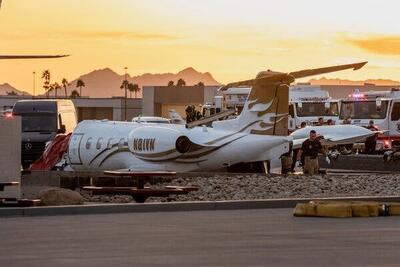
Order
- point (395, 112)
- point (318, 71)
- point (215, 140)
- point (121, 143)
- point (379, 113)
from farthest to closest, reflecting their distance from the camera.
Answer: point (379, 113) → point (395, 112) → point (121, 143) → point (318, 71) → point (215, 140)

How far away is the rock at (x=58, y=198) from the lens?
83.9ft

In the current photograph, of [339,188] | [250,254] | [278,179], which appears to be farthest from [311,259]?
[278,179]

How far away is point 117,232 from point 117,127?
875 inches

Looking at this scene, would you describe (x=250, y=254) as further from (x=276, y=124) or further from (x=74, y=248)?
(x=276, y=124)

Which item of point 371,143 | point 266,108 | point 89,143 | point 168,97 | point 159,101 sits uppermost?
point 266,108

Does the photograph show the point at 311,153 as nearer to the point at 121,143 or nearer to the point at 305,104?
the point at 121,143

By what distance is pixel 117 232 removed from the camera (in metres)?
20.0

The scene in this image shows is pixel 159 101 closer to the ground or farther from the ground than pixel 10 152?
closer to the ground

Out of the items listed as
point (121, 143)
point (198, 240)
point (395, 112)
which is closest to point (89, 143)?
point (121, 143)

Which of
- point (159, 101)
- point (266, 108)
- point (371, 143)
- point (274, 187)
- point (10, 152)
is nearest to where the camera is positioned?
point (10, 152)

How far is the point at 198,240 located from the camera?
18672 millimetres

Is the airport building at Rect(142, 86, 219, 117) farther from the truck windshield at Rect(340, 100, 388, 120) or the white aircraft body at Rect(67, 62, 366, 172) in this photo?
the white aircraft body at Rect(67, 62, 366, 172)

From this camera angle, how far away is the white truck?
212 ft

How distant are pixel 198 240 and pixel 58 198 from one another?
758 cm
